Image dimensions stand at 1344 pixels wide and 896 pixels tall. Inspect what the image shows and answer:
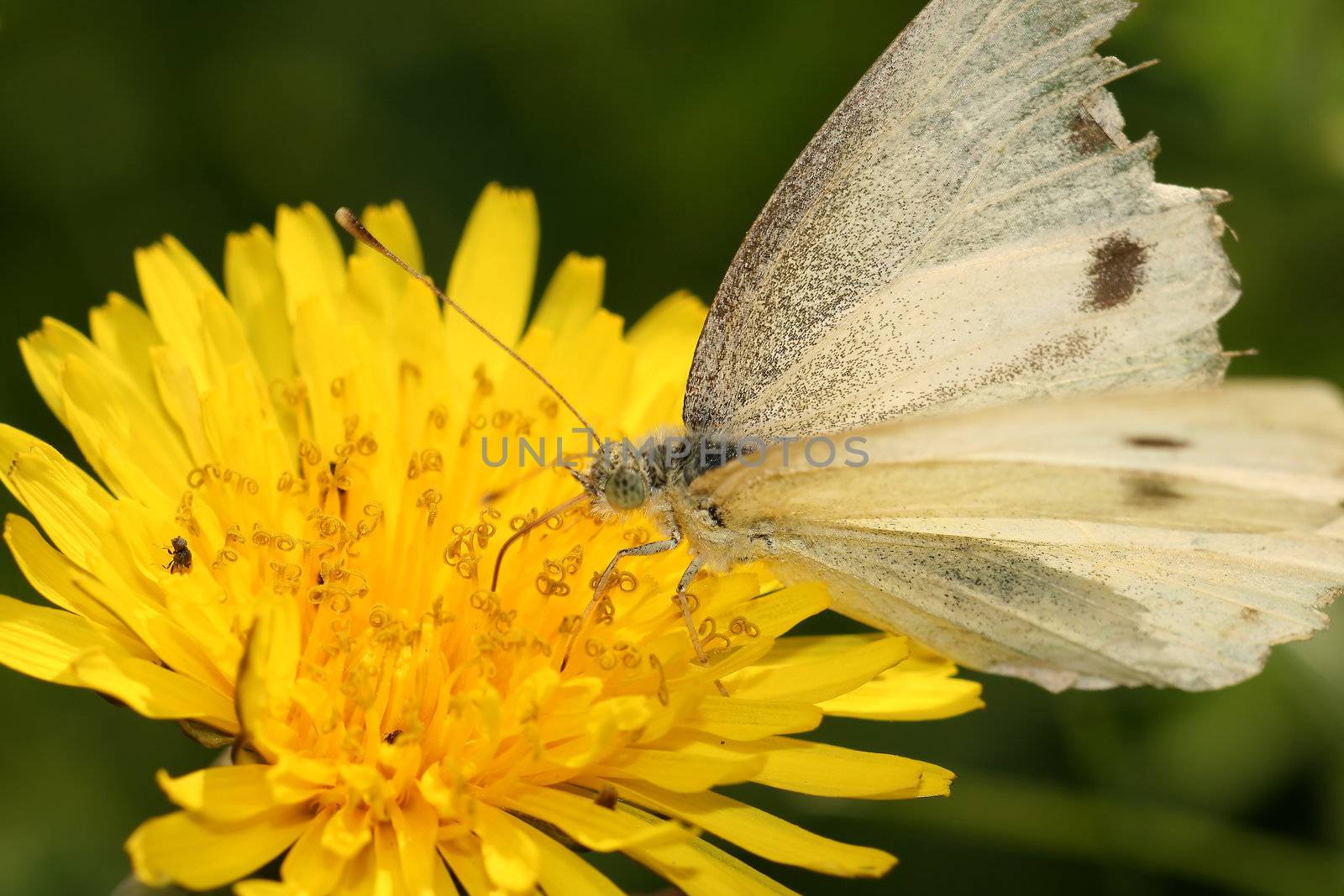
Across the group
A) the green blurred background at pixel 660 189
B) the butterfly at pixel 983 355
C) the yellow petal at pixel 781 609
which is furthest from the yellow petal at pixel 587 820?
the green blurred background at pixel 660 189

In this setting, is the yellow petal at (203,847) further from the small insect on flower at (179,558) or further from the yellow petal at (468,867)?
the small insect on flower at (179,558)

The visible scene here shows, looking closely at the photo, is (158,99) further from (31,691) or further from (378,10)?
(31,691)

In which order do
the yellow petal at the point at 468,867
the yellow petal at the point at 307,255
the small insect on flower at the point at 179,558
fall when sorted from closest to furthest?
the yellow petal at the point at 468,867
the small insect on flower at the point at 179,558
the yellow petal at the point at 307,255

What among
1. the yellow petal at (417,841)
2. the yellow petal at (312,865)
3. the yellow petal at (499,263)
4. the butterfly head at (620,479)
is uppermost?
the yellow petal at (499,263)

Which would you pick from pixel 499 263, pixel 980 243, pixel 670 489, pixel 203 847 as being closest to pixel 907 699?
pixel 670 489

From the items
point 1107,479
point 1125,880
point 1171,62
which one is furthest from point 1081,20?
point 1125,880

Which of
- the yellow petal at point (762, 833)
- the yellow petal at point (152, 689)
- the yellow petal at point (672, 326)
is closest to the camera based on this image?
the yellow petal at point (152, 689)

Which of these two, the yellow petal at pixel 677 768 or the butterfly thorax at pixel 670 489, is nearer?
the yellow petal at pixel 677 768
